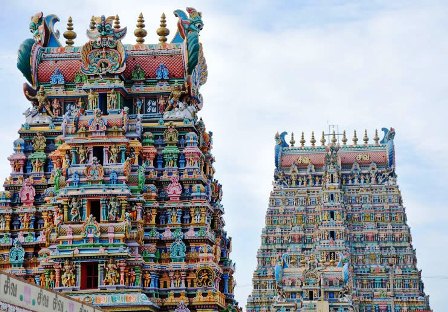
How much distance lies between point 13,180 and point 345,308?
5296 centimetres

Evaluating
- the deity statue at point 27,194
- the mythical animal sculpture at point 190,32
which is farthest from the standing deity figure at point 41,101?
the mythical animal sculpture at point 190,32

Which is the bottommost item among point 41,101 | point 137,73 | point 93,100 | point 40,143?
point 40,143

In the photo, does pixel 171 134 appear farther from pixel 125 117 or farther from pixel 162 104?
pixel 125 117

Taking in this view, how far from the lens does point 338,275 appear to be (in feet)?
360

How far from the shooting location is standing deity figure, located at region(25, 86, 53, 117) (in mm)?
62781

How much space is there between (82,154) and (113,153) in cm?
163

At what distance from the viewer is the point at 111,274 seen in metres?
56.6

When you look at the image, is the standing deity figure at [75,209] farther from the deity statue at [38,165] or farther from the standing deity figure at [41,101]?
the standing deity figure at [41,101]

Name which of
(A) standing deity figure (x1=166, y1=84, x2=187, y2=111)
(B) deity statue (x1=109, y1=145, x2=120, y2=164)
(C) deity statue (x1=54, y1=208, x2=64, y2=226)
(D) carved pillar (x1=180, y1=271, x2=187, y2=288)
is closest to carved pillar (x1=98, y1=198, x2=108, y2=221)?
(C) deity statue (x1=54, y1=208, x2=64, y2=226)

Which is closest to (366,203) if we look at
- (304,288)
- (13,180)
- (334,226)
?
(334,226)

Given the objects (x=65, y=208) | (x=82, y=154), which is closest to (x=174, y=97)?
(x=82, y=154)

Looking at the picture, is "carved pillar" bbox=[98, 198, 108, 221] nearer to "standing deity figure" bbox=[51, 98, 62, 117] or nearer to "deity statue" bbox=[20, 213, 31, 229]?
"deity statue" bbox=[20, 213, 31, 229]

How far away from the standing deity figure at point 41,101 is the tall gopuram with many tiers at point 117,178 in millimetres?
55

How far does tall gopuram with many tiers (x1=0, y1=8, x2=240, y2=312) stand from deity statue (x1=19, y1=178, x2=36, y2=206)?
54mm
